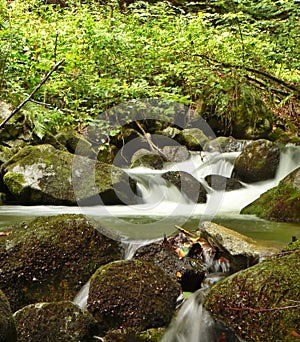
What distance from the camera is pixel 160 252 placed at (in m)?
3.74

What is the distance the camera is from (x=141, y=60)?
8.36m

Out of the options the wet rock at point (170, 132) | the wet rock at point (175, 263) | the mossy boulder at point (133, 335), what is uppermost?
the wet rock at point (170, 132)

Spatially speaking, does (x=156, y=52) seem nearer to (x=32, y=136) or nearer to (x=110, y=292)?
(x=32, y=136)

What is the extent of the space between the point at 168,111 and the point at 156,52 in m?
1.35

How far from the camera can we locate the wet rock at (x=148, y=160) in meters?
8.34

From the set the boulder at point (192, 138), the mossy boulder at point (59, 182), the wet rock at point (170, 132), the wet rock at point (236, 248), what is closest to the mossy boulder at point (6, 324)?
the wet rock at point (236, 248)

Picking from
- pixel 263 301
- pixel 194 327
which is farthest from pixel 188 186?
pixel 263 301

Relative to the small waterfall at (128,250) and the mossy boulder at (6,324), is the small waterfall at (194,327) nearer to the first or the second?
the small waterfall at (128,250)

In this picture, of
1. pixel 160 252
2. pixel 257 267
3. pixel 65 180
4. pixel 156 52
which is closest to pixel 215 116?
pixel 156 52

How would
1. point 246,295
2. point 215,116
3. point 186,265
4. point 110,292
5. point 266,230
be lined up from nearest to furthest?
point 246,295, point 110,292, point 186,265, point 266,230, point 215,116

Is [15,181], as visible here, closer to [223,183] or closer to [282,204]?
[223,183]

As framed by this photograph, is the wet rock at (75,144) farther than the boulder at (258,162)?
Yes

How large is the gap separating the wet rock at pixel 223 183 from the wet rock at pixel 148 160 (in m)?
1.15

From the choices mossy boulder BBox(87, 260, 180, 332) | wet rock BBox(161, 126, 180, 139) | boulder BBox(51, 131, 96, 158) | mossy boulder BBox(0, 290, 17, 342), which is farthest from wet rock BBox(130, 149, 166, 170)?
mossy boulder BBox(0, 290, 17, 342)
